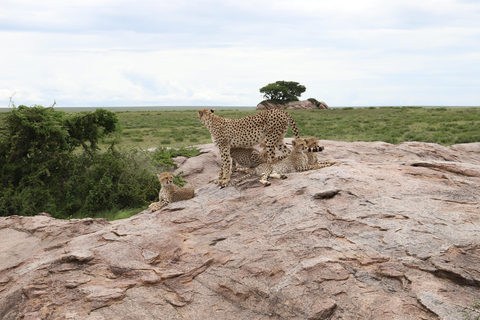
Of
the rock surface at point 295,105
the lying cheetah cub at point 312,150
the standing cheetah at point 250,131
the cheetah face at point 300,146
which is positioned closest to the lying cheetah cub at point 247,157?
the standing cheetah at point 250,131

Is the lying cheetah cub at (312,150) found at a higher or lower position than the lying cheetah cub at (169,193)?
higher

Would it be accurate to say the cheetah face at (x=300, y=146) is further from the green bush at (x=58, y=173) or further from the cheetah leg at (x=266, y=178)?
the green bush at (x=58, y=173)

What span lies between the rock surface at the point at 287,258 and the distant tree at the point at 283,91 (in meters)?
47.5

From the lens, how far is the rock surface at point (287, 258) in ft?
13.5

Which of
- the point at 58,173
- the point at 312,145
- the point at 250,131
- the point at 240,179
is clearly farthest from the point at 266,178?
the point at 58,173

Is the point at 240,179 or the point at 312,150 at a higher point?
the point at 312,150

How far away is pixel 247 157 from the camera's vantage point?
294 inches

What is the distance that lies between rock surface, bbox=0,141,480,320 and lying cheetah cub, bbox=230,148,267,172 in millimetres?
1139

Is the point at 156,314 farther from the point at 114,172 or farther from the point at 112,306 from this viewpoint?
the point at 114,172

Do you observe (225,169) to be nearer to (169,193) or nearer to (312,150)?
(169,193)

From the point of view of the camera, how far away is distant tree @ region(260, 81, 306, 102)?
53000 mm

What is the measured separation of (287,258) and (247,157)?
121 inches

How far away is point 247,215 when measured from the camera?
570 centimetres

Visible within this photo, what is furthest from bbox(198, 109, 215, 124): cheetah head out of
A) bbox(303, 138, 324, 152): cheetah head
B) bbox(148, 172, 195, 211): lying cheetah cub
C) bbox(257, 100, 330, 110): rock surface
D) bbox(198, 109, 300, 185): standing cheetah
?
bbox(257, 100, 330, 110): rock surface
